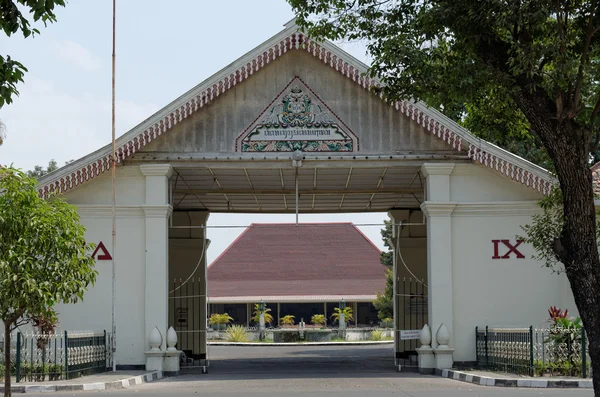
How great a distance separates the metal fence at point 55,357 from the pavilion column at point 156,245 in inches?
56.3

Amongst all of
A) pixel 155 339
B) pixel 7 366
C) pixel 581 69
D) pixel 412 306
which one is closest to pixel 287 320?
pixel 412 306

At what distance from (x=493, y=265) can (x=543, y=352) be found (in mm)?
3424

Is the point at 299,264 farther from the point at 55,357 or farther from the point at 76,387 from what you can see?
the point at 76,387

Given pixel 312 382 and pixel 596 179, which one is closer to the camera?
pixel 312 382

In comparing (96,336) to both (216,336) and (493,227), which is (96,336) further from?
(216,336)

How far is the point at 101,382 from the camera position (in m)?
18.8

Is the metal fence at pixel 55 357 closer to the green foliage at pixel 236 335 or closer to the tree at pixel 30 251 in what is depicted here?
the tree at pixel 30 251

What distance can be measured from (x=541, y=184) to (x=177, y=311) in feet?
40.0

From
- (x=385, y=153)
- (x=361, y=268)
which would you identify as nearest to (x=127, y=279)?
(x=385, y=153)

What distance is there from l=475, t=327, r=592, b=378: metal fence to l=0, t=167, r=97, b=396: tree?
965 centimetres

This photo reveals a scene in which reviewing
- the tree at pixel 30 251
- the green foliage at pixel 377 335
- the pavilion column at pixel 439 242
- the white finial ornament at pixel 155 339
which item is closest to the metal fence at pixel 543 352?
the pavilion column at pixel 439 242

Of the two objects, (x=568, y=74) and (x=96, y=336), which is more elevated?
(x=568, y=74)

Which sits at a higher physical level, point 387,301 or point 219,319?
point 387,301

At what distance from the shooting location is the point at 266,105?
878 inches
